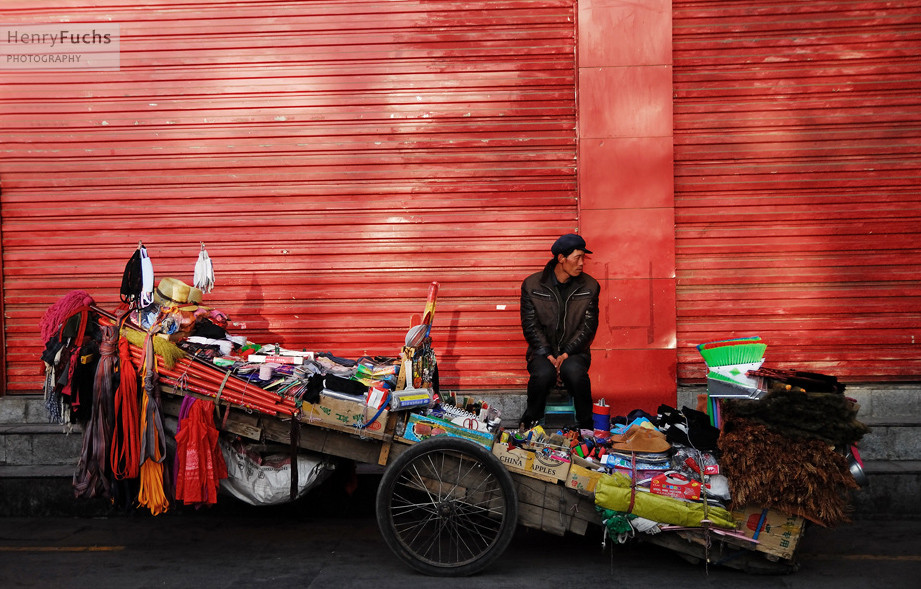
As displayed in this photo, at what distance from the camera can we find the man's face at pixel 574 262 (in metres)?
6.21

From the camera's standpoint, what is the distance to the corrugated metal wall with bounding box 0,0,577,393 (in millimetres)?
7336

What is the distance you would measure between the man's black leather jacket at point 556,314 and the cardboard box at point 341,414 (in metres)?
1.91

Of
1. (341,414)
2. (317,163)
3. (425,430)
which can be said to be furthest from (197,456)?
(317,163)

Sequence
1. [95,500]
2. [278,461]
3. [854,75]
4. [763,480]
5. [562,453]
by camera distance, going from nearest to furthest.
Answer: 1. [763,480]
2. [562,453]
3. [278,461]
4. [95,500]
5. [854,75]

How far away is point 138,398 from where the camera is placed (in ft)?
16.1

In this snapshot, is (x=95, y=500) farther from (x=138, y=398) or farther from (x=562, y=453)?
(x=562, y=453)

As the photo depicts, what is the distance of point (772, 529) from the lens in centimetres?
452

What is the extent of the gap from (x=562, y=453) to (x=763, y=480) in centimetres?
109

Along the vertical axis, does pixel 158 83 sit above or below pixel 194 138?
above

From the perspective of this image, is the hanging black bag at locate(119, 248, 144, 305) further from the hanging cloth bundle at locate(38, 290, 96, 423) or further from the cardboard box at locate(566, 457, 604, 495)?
the cardboard box at locate(566, 457, 604, 495)

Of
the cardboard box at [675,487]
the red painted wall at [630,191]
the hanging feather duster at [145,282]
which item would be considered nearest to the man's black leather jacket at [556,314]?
the red painted wall at [630,191]

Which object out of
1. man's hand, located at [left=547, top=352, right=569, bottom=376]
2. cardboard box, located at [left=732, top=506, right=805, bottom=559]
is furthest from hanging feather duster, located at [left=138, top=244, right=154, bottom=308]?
cardboard box, located at [left=732, top=506, right=805, bottom=559]

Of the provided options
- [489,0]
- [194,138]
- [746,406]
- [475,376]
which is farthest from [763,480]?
[194,138]

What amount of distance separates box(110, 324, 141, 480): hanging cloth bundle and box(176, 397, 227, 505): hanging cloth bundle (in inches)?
9.9
